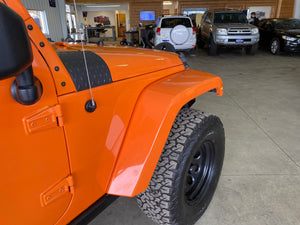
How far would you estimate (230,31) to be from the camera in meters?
9.33

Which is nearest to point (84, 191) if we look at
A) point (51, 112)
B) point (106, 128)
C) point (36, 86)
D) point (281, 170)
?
point (106, 128)

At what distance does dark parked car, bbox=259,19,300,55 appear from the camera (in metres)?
9.16

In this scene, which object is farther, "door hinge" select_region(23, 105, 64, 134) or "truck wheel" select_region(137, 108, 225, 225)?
"truck wheel" select_region(137, 108, 225, 225)

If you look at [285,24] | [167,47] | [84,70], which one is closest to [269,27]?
[285,24]

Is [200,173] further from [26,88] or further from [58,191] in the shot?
[26,88]

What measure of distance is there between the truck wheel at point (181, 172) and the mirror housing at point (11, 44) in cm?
102

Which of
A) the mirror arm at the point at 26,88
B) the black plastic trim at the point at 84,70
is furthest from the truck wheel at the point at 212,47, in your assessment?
the mirror arm at the point at 26,88

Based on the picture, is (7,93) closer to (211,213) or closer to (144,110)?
(144,110)

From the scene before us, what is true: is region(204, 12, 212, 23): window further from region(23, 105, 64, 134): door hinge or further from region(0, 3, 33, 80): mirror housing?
region(0, 3, 33, 80): mirror housing

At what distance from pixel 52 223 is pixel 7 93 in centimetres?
60

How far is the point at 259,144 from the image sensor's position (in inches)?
118

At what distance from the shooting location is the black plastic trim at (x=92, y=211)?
3.79 ft

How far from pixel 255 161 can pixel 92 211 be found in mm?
2036

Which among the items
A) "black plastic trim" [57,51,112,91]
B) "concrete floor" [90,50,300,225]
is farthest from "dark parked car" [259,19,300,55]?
"black plastic trim" [57,51,112,91]
